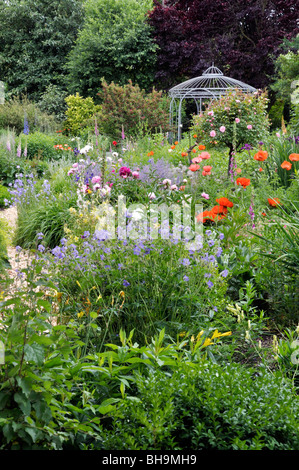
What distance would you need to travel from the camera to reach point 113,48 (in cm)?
1466

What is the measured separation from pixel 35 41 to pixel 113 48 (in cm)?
596

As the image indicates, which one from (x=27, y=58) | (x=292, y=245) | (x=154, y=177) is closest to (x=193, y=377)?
(x=292, y=245)

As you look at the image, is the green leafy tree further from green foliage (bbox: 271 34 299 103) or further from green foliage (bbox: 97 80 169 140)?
green foliage (bbox: 97 80 169 140)

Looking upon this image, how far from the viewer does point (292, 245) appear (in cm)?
290

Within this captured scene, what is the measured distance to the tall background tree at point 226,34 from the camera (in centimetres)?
1466

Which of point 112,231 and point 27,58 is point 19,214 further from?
point 27,58

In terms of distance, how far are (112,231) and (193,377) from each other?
1.30m

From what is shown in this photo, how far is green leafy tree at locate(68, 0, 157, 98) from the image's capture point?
1504cm

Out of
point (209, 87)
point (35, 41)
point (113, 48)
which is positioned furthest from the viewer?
point (35, 41)

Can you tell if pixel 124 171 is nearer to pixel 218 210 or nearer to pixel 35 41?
pixel 218 210

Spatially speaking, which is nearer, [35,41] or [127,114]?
[127,114]

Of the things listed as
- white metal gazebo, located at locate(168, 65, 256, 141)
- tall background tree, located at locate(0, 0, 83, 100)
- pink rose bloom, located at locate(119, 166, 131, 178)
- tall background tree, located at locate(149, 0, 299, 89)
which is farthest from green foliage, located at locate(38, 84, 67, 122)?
pink rose bloom, located at locate(119, 166, 131, 178)

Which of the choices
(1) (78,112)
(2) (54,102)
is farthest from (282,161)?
(2) (54,102)

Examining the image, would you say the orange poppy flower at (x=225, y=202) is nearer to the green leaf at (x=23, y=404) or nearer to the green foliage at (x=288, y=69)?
the green leaf at (x=23, y=404)
